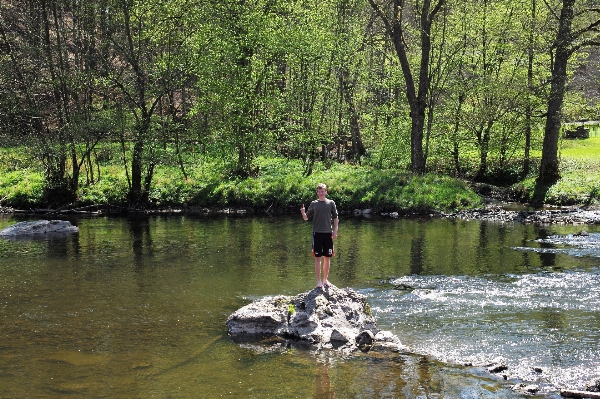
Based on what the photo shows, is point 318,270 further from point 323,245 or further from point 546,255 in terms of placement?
point 546,255

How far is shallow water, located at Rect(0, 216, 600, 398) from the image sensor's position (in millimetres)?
8922

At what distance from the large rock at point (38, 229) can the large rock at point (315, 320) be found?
14.4 metres

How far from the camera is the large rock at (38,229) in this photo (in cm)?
2272

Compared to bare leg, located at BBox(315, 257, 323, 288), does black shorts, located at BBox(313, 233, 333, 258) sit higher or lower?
higher

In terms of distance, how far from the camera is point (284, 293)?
14.0 meters

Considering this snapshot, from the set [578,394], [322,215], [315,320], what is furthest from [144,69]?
[578,394]

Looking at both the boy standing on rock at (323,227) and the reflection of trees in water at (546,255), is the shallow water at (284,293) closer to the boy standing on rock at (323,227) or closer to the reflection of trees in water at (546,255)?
the reflection of trees in water at (546,255)

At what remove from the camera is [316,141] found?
32.7 metres

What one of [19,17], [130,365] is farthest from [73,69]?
[130,365]

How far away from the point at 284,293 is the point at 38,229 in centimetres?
1337

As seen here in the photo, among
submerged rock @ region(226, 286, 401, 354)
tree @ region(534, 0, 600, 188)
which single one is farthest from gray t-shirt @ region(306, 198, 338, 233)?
tree @ region(534, 0, 600, 188)

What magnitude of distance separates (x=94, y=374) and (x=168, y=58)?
22.3 meters

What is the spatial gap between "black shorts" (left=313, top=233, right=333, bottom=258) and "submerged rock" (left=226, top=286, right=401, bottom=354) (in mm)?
778

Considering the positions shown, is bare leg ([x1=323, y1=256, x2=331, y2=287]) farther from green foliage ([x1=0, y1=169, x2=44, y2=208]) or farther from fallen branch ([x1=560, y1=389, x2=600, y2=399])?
green foliage ([x1=0, y1=169, x2=44, y2=208])
